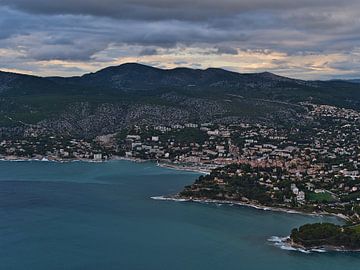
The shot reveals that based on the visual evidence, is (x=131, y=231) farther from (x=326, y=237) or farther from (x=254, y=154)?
(x=254, y=154)

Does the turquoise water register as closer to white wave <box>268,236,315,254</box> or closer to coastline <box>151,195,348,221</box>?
white wave <box>268,236,315,254</box>

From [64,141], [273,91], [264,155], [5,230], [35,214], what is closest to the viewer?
[5,230]

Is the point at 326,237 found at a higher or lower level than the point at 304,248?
higher

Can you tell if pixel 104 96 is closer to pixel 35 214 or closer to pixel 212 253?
pixel 35 214

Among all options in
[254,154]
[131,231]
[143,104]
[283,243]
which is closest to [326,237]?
[283,243]

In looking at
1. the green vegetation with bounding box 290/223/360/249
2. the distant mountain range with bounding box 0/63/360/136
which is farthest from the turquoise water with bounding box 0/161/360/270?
the distant mountain range with bounding box 0/63/360/136

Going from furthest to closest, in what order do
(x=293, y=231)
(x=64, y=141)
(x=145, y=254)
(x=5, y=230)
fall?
(x=64, y=141) → (x=5, y=230) → (x=293, y=231) → (x=145, y=254)

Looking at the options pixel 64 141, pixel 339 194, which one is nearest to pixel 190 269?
pixel 339 194
